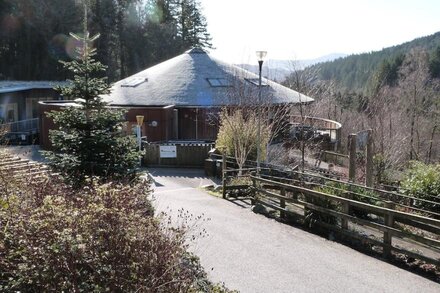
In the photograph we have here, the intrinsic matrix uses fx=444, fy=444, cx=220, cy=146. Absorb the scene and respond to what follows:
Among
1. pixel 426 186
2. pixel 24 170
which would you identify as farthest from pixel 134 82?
pixel 426 186

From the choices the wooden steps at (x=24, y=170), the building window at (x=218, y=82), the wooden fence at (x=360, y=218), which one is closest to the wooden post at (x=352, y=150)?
the wooden fence at (x=360, y=218)

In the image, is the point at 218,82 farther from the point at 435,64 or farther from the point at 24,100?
the point at 435,64

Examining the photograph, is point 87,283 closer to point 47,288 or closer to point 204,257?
point 47,288

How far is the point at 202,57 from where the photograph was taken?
107 feet

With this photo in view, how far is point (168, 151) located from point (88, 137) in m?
12.2

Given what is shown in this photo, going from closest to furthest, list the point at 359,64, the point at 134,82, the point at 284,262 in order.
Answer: the point at 284,262 < the point at 134,82 < the point at 359,64

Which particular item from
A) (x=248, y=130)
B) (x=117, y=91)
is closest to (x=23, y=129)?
(x=117, y=91)

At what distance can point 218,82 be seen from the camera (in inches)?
1136

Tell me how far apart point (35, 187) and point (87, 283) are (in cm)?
259

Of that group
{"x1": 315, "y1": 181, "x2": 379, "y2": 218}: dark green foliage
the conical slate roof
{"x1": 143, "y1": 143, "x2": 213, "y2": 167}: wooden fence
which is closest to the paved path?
{"x1": 315, "y1": 181, "x2": 379, "y2": 218}: dark green foliage

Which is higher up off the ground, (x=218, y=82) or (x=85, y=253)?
(x=218, y=82)

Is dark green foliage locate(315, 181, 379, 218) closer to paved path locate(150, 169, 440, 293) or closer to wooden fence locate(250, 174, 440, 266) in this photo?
wooden fence locate(250, 174, 440, 266)

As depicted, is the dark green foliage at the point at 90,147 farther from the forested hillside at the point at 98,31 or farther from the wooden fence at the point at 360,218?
the forested hillside at the point at 98,31

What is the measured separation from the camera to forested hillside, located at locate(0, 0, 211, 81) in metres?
44.3
